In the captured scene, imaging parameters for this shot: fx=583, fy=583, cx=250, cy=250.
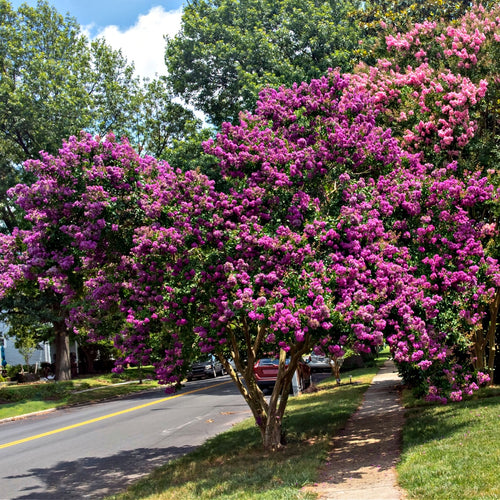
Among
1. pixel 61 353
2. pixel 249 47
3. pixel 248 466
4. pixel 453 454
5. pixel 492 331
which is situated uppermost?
pixel 249 47

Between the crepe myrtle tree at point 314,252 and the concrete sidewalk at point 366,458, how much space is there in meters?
1.23

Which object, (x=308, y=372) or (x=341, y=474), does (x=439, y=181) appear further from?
(x=308, y=372)

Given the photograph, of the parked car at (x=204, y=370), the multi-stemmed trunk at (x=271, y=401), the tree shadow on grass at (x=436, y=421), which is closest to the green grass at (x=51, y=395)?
the parked car at (x=204, y=370)

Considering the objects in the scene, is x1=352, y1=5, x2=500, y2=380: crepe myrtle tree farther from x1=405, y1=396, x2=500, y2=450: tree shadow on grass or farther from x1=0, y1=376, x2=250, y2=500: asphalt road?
x1=0, y1=376, x2=250, y2=500: asphalt road

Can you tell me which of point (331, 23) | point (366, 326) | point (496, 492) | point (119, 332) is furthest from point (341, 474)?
point (331, 23)

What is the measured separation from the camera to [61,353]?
103 ft

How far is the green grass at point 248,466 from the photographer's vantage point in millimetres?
7465

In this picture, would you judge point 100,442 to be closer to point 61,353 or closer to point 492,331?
point 492,331

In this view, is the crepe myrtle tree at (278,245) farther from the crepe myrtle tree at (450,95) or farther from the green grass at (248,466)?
the crepe myrtle tree at (450,95)

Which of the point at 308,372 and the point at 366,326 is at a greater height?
the point at 366,326

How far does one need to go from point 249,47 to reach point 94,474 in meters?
17.5

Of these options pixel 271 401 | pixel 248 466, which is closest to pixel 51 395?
pixel 271 401

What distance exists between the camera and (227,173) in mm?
9688

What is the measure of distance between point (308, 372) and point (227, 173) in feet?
48.1
